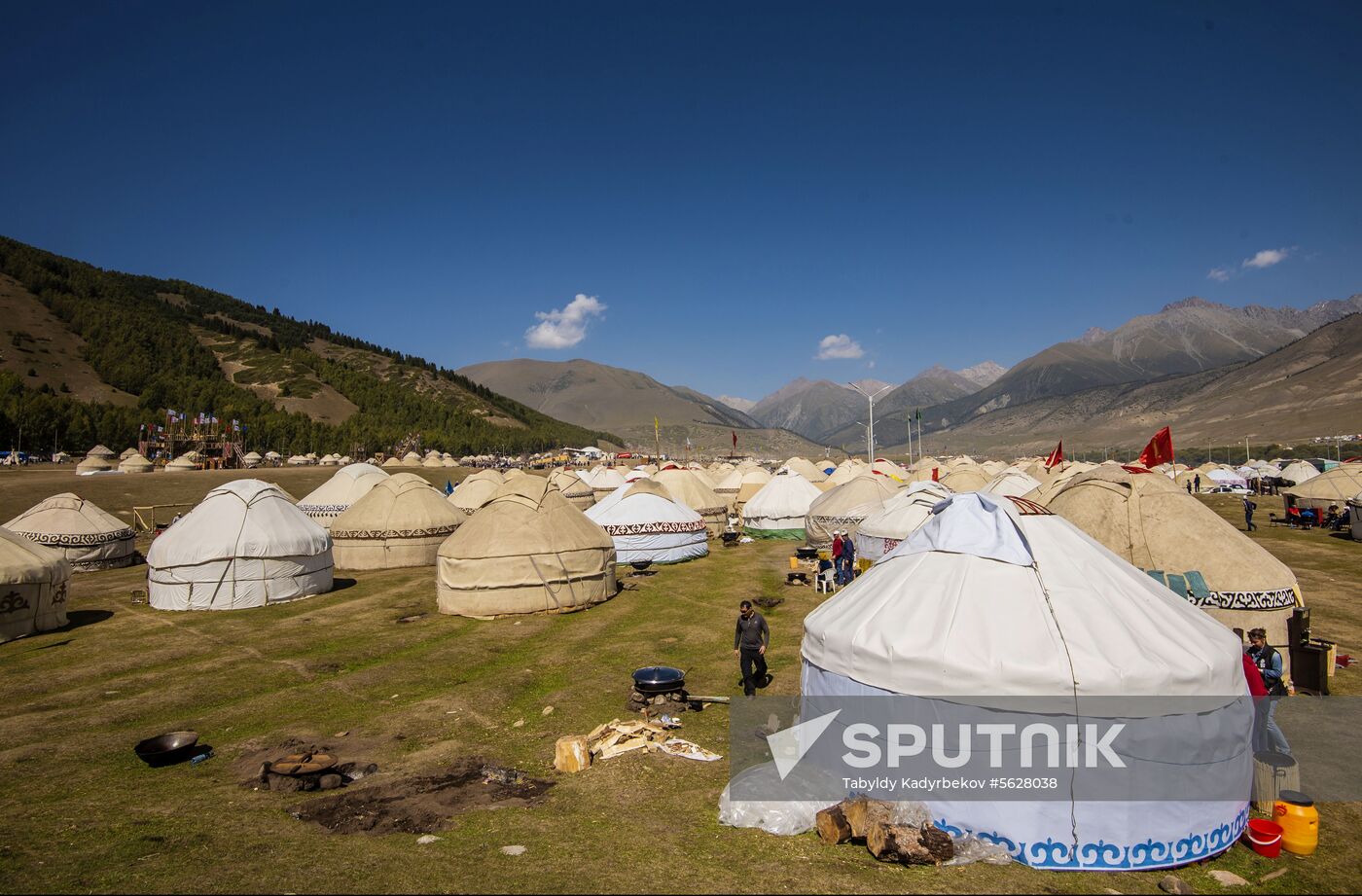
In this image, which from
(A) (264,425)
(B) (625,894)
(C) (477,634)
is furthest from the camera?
(A) (264,425)

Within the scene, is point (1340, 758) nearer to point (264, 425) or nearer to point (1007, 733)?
point (1007, 733)

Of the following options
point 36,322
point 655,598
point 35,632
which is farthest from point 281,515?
point 36,322

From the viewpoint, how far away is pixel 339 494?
3397cm

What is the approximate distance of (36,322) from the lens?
415ft

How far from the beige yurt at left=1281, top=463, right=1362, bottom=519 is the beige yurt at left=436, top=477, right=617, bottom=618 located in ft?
121

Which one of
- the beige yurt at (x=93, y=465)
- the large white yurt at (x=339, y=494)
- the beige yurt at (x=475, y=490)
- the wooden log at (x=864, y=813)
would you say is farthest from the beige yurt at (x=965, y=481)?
the beige yurt at (x=93, y=465)

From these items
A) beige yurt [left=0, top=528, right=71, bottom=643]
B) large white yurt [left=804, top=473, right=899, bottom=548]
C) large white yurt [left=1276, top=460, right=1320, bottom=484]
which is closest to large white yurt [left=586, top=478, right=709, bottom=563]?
large white yurt [left=804, top=473, right=899, bottom=548]

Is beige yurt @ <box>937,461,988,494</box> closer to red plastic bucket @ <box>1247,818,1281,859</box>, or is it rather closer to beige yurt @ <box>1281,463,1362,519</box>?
beige yurt @ <box>1281,463,1362,519</box>

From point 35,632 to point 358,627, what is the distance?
7.47 meters

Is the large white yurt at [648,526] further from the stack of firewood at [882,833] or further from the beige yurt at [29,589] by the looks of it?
the stack of firewood at [882,833]

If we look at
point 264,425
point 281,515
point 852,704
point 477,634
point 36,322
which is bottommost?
point 477,634

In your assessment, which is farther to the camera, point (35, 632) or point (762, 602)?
point (762, 602)

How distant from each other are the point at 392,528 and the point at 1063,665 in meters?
24.1

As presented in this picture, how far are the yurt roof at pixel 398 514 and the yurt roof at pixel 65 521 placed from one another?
8.30m
